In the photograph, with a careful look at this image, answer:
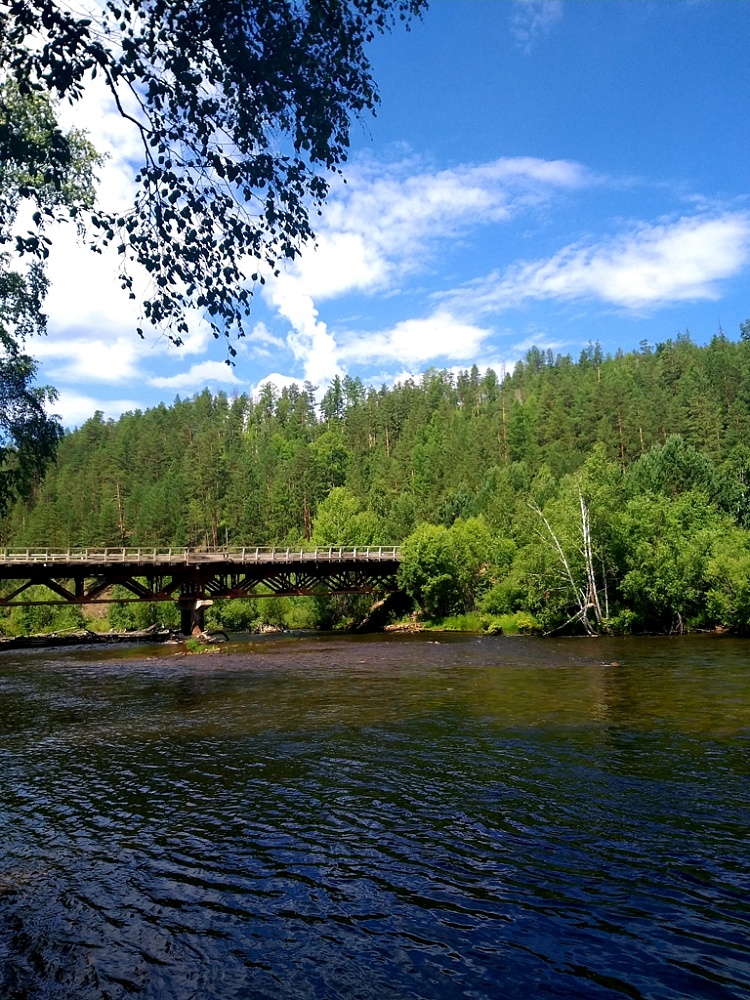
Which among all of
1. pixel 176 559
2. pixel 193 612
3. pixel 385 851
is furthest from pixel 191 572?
pixel 385 851

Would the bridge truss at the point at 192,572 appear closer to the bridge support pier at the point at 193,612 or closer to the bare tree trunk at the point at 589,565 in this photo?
the bridge support pier at the point at 193,612

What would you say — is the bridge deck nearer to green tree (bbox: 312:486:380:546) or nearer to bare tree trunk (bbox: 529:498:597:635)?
green tree (bbox: 312:486:380:546)

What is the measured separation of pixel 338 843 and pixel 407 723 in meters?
9.41

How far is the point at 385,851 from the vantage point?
36.0 ft

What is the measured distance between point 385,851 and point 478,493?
3151 inches

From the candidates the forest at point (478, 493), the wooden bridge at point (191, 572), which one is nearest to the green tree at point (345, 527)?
the forest at point (478, 493)

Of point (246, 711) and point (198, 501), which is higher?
point (198, 501)

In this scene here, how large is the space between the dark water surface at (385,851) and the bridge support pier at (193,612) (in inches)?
1569

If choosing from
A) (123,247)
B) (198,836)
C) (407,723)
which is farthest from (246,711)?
(123,247)

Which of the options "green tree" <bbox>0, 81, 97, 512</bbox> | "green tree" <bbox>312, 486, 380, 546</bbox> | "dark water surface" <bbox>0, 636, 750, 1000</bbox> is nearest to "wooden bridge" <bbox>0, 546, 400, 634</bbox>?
"green tree" <bbox>312, 486, 380, 546</bbox>

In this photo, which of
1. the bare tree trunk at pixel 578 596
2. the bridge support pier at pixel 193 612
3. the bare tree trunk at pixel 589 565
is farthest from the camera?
the bridge support pier at pixel 193 612

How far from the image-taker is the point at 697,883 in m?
9.33

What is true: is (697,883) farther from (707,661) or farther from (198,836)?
(707,661)

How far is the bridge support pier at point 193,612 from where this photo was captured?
6338cm
